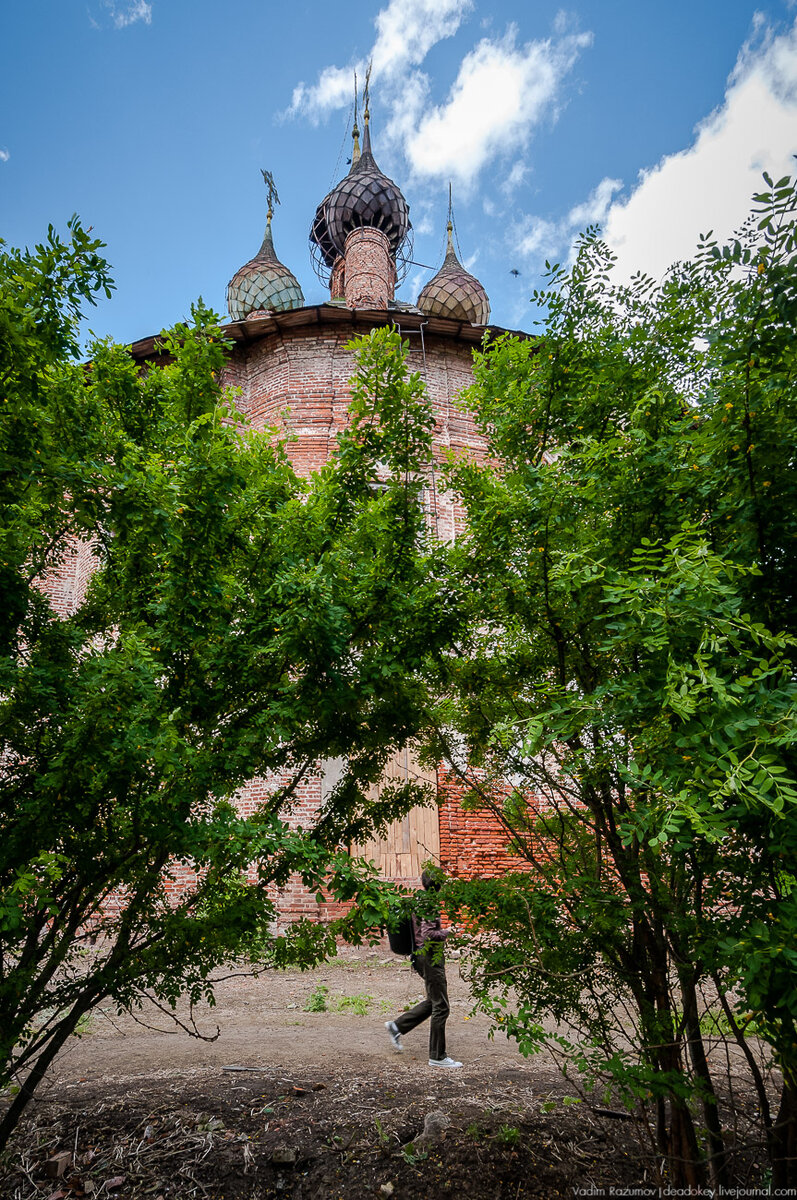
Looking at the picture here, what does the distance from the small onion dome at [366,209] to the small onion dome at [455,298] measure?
7.32ft

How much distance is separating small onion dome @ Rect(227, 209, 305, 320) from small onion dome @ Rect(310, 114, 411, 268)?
1.79 m

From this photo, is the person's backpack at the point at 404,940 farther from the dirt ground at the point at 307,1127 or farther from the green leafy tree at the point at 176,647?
the green leafy tree at the point at 176,647

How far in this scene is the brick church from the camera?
1112 cm

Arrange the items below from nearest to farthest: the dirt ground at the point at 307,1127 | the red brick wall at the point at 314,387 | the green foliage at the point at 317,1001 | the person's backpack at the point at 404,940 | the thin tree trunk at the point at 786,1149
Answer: the thin tree trunk at the point at 786,1149 → the dirt ground at the point at 307,1127 → the person's backpack at the point at 404,940 → the green foliage at the point at 317,1001 → the red brick wall at the point at 314,387

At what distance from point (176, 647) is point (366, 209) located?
2117 cm

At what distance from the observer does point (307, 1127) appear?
197 inches

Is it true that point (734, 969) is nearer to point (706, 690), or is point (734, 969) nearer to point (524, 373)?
point (706, 690)

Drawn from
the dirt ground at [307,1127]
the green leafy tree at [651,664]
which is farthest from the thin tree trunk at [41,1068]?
the green leafy tree at [651,664]

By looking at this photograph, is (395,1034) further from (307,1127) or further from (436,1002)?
(307,1127)

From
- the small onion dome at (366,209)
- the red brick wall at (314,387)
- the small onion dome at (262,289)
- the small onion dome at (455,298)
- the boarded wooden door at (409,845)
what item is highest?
the small onion dome at (366,209)

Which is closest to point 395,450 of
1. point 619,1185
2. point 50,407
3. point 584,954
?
point 50,407

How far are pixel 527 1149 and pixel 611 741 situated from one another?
3.34 metres

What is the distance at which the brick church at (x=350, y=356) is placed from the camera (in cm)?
1112

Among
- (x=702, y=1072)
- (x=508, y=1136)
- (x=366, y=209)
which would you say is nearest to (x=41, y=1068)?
(x=508, y=1136)
